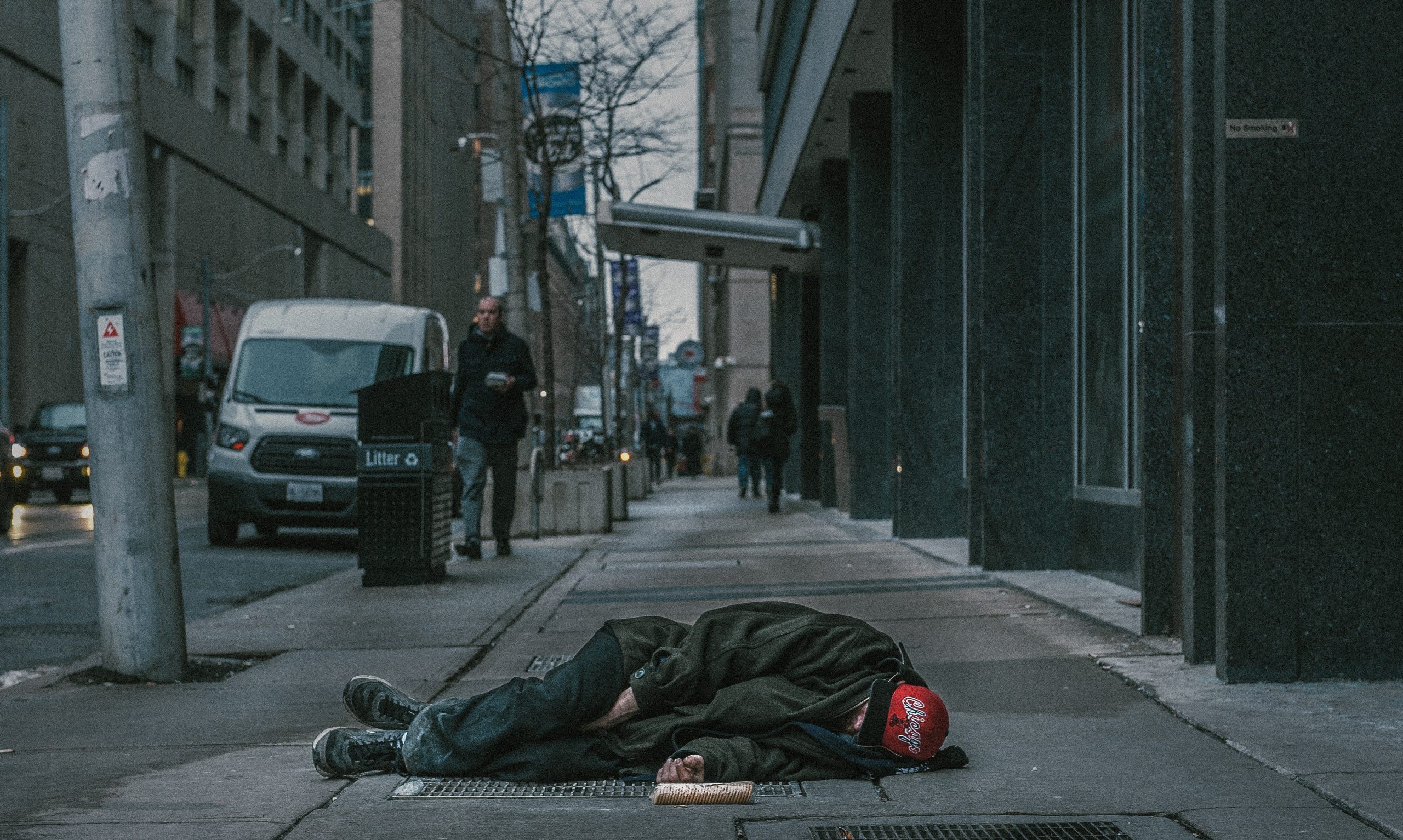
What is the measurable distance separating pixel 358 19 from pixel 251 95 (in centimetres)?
2538

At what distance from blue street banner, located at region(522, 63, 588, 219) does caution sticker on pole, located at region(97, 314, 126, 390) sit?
12.9 metres

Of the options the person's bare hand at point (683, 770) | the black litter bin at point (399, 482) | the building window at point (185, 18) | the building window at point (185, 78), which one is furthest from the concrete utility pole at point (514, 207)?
the building window at point (185, 18)

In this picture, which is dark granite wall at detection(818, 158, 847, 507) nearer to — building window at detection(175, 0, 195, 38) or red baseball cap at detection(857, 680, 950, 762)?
red baseball cap at detection(857, 680, 950, 762)

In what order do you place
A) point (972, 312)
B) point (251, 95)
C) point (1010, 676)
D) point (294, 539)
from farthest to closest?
point (251, 95) < point (294, 539) < point (972, 312) < point (1010, 676)

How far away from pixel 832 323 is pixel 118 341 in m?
17.0

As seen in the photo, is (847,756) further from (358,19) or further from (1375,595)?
(358,19)

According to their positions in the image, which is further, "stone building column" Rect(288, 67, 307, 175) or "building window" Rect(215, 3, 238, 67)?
"stone building column" Rect(288, 67, 307, 175)

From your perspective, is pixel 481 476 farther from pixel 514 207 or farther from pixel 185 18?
pixel 185 18

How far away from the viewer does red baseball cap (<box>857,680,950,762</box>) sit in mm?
4383

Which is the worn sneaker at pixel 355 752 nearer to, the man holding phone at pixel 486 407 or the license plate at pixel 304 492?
the man holding phone at pixel 486 407

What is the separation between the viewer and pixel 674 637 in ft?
15.3

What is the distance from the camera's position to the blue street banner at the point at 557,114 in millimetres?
19016

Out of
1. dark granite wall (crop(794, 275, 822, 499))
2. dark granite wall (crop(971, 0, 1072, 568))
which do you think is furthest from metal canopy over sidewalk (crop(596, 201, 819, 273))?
dark granite wall (crop(971, 0, 1072, 568))

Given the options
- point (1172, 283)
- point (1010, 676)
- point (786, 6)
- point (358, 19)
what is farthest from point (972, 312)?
point (358, 19)
